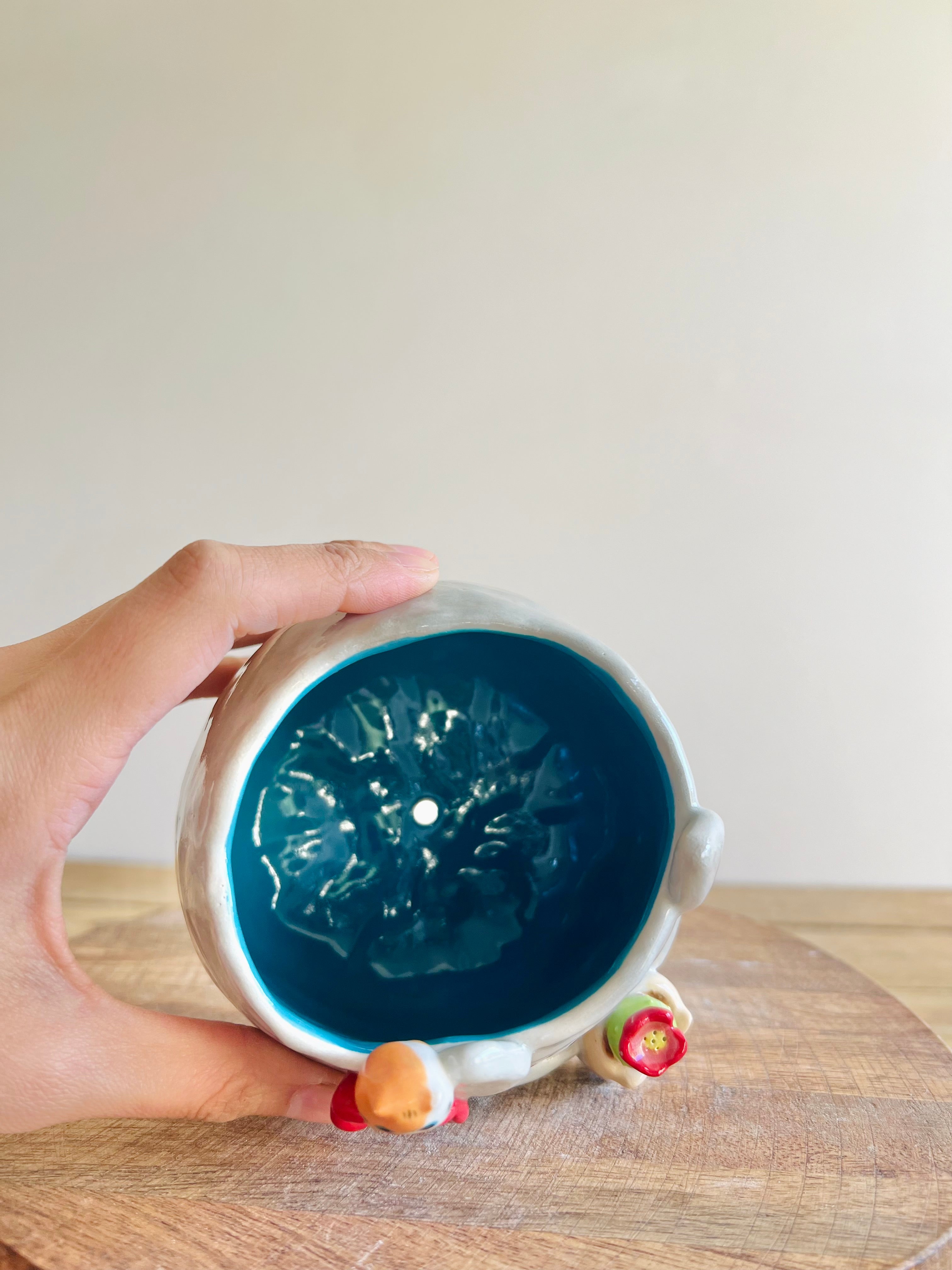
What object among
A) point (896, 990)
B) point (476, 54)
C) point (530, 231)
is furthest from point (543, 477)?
point (896, 990)

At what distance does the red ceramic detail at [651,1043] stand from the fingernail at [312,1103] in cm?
17

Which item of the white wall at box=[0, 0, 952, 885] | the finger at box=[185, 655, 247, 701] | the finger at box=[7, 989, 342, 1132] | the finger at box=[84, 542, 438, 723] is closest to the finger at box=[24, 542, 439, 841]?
the finger at box=[84, 542, 438, 723]

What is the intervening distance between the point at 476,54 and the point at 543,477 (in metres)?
0.51

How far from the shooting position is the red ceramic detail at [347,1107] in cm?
53

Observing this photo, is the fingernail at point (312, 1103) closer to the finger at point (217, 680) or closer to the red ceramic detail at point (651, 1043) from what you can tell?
the red ceramic detail at point (651, 1043)

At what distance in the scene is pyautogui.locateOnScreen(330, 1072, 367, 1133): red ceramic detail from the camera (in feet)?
1.73

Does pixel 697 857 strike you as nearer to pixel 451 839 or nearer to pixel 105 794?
pixel 451 839

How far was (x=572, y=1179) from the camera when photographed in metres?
0.52

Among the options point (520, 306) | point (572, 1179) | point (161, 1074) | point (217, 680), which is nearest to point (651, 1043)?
point (572, 1179)

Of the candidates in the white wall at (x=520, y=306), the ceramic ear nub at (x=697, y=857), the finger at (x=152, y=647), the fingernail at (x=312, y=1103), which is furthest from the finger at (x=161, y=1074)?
the white wall at (x=520, y=306)

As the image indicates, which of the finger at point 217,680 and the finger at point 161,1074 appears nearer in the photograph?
the finger at point 161,1074

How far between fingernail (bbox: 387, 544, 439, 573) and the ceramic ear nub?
193mm

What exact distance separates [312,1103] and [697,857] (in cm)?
24

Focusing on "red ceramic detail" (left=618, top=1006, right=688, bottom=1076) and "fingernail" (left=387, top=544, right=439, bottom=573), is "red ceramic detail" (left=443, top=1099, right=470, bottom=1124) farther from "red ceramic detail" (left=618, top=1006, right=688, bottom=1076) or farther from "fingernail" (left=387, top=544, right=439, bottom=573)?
"fingernail" (left=387, top=544, right=439, bottom=573)
